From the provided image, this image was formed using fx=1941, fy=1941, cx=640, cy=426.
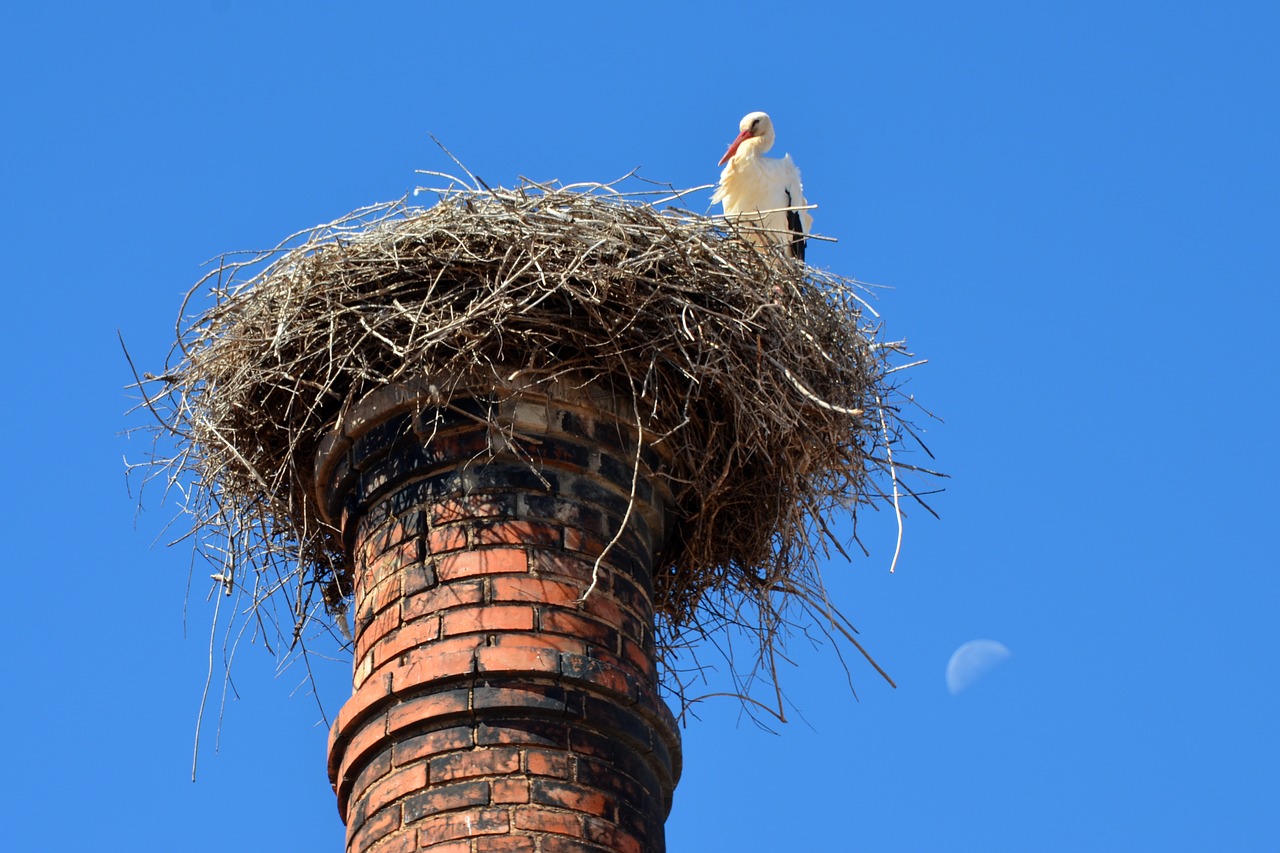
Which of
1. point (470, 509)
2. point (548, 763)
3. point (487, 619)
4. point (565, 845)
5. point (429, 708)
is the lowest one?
point (565, 845)

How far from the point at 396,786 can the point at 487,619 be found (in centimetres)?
53

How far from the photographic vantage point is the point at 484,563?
543 cm

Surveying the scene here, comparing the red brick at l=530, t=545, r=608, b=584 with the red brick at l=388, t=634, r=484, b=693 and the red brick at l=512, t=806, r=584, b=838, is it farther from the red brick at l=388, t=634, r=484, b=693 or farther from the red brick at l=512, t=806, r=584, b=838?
the red brick at l=512, t=806, r=584, b=838

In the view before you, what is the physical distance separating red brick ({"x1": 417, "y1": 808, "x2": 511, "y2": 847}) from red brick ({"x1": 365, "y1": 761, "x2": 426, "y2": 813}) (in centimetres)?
A: 14

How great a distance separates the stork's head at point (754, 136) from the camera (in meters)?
10.3

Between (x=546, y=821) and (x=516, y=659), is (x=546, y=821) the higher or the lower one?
the lower one

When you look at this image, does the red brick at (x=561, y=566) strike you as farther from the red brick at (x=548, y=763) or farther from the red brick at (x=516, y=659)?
the red brick at (x=548, y=763)

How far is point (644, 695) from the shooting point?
533cm

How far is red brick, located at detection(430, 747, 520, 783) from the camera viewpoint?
196 inches

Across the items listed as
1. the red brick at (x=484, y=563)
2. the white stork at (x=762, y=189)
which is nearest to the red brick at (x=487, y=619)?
the red brick at (x=484, y=563)

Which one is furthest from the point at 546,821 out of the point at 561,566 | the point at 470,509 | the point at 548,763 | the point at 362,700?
the point at 470,509

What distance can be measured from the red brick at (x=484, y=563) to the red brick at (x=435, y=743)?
1.64ft

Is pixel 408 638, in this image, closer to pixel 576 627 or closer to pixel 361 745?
pixel 361 745

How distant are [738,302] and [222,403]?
1737 mm
